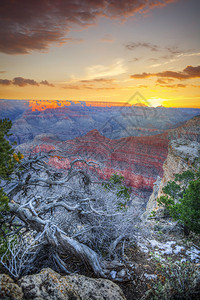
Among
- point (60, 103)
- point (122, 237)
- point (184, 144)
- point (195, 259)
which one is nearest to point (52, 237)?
point (122, 237)

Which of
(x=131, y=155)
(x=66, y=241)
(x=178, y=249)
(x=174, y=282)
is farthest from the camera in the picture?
(x=131, y=155)

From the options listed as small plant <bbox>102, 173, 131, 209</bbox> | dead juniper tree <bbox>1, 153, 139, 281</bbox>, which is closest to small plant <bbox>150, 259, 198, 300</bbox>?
dead juniper tree <bbox>1, 153, 139, 281</bbox>

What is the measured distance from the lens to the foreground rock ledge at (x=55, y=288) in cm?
175

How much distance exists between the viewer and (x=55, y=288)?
1958 millimetres

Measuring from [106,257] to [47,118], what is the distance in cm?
15617

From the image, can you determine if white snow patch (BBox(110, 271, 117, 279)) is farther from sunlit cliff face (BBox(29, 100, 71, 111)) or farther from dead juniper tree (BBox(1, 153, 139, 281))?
sunlit cliff face (BBox(29, 100, 71, 111))

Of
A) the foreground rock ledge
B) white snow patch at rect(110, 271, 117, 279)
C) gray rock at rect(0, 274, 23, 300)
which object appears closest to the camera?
gray rock at rect(0, 274, 23, 300)

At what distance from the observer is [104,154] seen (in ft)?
158

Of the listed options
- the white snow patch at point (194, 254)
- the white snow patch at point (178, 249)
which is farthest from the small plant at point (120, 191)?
the white snow patch at point (194, 254)

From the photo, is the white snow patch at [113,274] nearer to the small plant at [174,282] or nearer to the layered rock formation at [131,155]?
the small plant at [174,282]

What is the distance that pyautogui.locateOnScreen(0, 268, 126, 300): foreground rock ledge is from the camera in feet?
5.74

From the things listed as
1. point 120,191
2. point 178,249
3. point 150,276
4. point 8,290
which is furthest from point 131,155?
point 8,290

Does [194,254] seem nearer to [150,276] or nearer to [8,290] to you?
[150,276]

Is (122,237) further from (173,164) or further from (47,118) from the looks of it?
(47,118)
